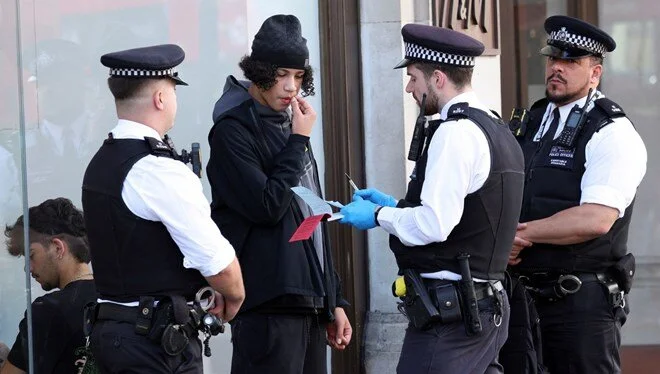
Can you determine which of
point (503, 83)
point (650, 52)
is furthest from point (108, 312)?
point (650, 52)

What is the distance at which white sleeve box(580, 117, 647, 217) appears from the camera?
18.0ft

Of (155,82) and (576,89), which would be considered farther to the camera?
(576,89)

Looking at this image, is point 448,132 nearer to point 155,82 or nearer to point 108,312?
point 155,82

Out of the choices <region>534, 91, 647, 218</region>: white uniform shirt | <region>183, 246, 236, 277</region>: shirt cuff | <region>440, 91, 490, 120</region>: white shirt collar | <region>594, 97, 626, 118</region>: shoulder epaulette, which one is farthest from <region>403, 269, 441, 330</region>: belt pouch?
<region>594, 97, 626, 118</region>: shoulder epaulette

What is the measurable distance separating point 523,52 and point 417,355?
4.92 meters

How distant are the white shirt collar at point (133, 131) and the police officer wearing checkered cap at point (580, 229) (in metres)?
1.85

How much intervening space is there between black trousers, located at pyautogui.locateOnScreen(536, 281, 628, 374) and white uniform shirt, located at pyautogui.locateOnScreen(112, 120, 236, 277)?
6.12ft

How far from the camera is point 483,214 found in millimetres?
4734

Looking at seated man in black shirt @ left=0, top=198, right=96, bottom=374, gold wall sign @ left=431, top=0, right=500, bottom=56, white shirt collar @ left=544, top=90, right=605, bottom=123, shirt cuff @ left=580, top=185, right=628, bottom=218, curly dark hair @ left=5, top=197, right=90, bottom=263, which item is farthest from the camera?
gold wall sign @ left=431, top=0, right=500, bottom=56

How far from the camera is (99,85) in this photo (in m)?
5.95

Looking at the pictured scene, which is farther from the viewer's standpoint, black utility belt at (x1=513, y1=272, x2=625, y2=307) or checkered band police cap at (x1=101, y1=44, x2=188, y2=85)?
black utility belt at (x1=513, y1=272, x2=625, y2=307)

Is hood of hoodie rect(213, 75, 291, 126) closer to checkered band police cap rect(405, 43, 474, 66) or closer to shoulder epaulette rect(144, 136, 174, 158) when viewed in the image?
checkered band police cap rect(405, 43, 474, 66)

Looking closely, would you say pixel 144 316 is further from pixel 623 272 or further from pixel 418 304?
pixel 623 272

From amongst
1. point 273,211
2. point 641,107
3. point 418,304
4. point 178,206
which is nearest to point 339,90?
point 273,211
